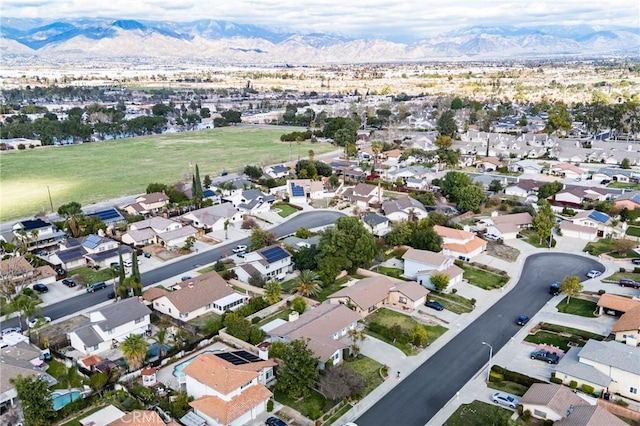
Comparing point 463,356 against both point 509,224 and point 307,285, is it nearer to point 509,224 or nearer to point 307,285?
point 307,285

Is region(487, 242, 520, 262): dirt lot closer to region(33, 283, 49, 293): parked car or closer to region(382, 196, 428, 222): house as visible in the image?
region(382, 196, 428, 222): house

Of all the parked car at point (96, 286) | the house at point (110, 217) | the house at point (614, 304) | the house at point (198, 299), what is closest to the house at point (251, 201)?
the house at point (110, 217)

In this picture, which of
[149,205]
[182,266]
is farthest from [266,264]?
[149,205]

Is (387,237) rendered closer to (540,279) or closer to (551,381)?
(540,279)

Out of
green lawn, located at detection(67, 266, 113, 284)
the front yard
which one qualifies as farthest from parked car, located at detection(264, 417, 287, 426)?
green lawn, located at detection(67, 266, 113, 284)

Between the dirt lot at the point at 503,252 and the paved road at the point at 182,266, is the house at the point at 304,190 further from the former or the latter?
the dirt lot at the point at 503,252

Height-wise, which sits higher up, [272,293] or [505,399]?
[272,293]
